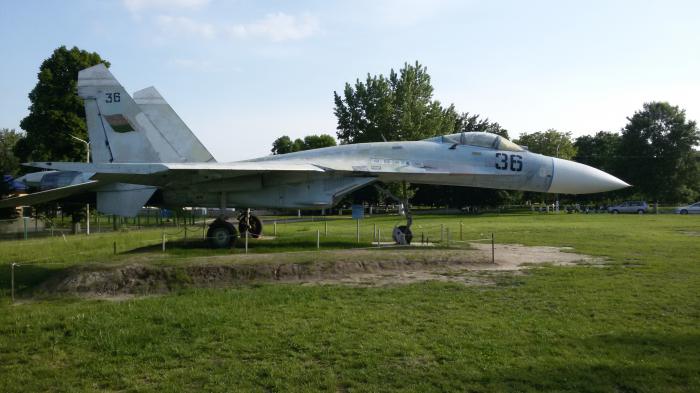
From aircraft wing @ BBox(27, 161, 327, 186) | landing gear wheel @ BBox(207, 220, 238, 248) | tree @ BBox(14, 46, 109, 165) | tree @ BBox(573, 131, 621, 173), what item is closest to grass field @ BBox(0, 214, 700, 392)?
aircraft wing @ BBox(27, 161, 327, 186)

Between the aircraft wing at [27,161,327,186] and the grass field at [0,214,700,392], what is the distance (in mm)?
3371

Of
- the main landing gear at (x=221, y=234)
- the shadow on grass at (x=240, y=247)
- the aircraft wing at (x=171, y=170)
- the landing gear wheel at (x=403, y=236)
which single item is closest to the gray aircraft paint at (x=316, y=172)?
the aircraft wing at (x=171, y=170)

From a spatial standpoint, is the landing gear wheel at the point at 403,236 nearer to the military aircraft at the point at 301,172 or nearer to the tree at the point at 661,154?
the military aircraft at the point at 301,172

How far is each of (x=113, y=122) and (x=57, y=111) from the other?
18.3 meters

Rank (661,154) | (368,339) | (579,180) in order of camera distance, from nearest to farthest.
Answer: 1. (368,339)
2. (579,180)
3. (661,154)

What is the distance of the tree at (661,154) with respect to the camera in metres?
57.2

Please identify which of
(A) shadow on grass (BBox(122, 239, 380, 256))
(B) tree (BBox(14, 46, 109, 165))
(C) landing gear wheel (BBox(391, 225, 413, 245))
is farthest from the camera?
(B) tree (BBox(14, 46, 109, 165))

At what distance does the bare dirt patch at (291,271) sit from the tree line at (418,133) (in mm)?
24344

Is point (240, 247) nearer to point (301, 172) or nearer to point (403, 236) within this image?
point (301, 172)

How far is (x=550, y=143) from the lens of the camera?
65625mm

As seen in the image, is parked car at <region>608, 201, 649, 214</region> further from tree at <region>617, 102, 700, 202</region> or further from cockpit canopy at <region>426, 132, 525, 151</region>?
cockpit canopy at <region>426, 132, 525, 151</region>

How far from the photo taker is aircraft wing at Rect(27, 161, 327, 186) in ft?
37.9

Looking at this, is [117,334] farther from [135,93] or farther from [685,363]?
[135,93]

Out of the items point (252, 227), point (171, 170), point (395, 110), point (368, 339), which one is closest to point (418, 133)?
point (395, 110)
